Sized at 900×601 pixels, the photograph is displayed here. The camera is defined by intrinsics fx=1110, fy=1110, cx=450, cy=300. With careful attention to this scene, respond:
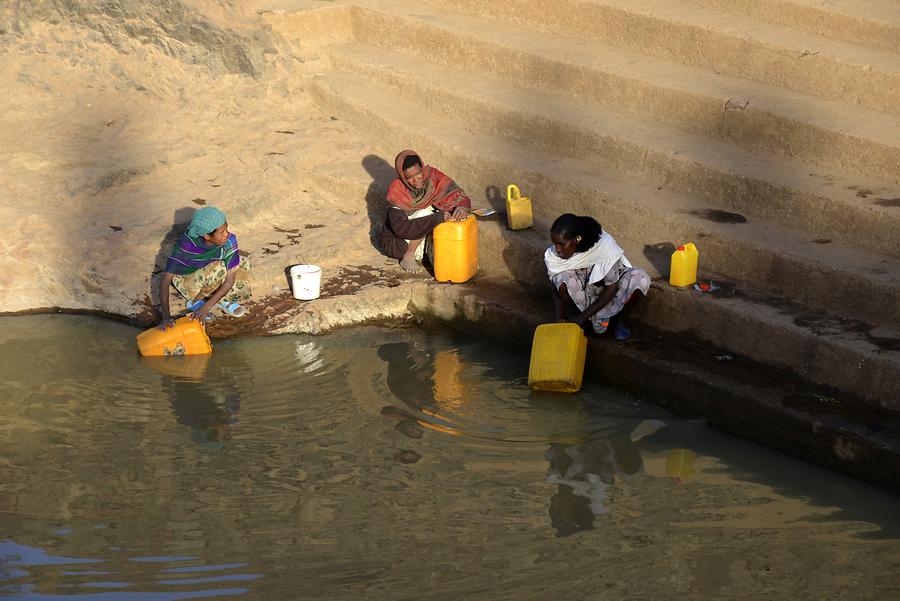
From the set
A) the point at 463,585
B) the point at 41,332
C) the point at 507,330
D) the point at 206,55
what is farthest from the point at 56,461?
the point at 206,55

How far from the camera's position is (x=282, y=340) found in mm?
6586

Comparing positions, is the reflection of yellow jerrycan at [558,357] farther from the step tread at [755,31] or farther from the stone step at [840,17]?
the stone step at [840,17]

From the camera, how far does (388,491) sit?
4945 millimetres

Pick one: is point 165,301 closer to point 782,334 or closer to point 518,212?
point 518,212

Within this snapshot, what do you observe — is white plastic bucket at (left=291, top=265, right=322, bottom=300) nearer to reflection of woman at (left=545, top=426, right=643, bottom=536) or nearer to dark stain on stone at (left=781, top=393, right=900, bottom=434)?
reflection of woman at (left=545, top=426, right=643, bottom=536)

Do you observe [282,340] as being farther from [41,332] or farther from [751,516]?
[751,516]

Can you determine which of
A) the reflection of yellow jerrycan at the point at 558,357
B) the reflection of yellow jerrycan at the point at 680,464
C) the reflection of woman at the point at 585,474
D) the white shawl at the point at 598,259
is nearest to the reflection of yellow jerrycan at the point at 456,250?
the white shawl at the point at 598,259

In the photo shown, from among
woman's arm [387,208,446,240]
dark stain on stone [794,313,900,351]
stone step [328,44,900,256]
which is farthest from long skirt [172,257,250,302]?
dark stain on stone [794,313,900,351]

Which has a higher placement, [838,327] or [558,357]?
[838,327]

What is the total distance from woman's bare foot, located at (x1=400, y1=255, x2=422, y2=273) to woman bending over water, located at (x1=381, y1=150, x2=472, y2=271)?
106mm

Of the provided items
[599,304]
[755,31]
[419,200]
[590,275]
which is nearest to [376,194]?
[419,200]

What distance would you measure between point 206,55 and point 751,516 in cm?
591

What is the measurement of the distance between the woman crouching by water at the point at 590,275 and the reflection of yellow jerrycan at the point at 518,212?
0.79 m

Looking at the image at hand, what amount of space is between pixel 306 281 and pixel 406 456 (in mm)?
1876
